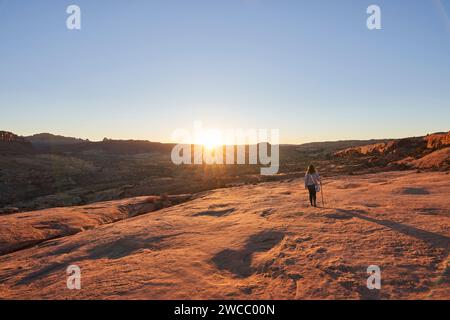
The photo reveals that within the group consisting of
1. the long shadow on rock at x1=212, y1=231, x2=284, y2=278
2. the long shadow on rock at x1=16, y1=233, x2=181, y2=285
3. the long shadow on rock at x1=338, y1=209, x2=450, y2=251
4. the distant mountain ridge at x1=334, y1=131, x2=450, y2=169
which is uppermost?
the distant mountain ridge at x1=334, y1=131, x2=450, y2=169

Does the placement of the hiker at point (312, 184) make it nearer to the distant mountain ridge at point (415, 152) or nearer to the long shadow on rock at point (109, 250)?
the long shadow on rock at point (109, 250)

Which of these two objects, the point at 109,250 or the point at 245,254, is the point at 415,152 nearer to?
the point at 245,254

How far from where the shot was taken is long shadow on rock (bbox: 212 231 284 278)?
7109 mm

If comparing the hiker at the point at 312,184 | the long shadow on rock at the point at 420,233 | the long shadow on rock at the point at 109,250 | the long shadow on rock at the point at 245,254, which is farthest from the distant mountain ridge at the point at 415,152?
the long shadow on rock at the point at 109,250

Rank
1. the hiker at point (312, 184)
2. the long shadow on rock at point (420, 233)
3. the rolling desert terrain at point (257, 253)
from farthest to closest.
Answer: the hiker at point (312, 184) → the long shadow on rock at point (420, 233) → the rolling desert terrain at point (257, 253)

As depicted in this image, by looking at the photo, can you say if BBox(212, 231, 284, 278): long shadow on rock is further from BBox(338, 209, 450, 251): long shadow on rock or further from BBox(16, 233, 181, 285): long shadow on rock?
BBox(338, 209, 450, 251): long shadow on rock

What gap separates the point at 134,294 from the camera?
5.81 meters

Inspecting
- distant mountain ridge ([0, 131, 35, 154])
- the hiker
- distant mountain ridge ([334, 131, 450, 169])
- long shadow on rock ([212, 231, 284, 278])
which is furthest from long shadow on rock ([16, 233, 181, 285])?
distant mountain ridge ([0, 131, 35, 154])

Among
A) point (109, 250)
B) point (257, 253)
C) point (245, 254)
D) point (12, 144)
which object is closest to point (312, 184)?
point (257, 253)

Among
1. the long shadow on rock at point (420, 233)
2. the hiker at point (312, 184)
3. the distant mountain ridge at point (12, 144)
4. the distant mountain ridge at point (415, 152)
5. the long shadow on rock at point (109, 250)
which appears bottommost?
the long shadow on rock at point (109, 250)

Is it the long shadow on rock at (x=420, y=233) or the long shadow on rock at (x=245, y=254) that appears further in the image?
the long shadow on rock at (x=420, y=233)

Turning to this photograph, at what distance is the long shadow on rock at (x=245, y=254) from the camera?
23.3ft
